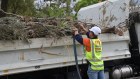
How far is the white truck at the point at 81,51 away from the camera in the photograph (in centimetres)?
533

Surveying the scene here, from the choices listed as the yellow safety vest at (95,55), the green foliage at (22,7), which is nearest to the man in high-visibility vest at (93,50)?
the yellow safety vest at (95,55)

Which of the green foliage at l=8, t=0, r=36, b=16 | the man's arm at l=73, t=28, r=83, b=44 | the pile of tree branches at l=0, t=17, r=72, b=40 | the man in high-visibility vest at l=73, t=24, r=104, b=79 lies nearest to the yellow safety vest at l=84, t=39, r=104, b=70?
the man in high-visibility vest at l=73, t=24, r=104, b=79

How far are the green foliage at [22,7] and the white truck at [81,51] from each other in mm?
9131

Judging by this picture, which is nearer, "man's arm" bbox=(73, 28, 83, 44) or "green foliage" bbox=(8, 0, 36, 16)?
"man's arm" bbox=(73, 28, 83, 44)

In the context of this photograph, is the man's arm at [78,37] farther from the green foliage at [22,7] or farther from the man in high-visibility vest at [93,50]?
the green foliage at [22,7]

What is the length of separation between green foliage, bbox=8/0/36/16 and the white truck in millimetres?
9131

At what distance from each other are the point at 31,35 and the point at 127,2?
8.16ft

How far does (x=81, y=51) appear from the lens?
20.1 feet

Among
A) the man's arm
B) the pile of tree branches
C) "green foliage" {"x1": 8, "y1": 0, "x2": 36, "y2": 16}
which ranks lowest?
the man's arm

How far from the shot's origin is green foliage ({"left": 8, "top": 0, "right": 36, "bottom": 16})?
1700cm

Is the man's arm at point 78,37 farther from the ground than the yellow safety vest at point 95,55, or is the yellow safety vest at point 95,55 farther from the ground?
the man's arm at point 78,37

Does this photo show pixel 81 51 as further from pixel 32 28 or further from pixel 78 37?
pixel 32 28

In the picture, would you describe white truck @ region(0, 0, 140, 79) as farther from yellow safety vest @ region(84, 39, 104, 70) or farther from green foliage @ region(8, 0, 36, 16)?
green foliage @ region(8, 0, 36, 16)

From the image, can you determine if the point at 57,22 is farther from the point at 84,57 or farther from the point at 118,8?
the point at 118,8
